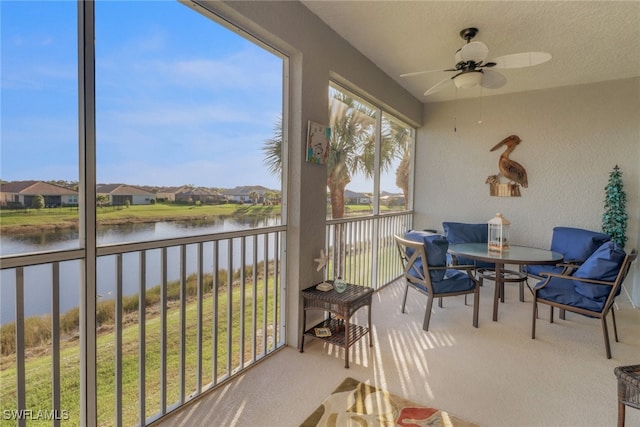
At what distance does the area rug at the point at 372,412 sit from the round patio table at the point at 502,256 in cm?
175

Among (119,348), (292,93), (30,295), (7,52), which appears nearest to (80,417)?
(119,348)

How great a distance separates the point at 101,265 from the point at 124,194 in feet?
1.19

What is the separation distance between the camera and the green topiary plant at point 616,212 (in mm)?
3787

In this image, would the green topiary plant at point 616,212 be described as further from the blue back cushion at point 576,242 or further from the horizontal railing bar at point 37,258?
the horizontal railing bar at point 37,258

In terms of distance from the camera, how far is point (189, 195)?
1.87 m

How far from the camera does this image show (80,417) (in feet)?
4.64

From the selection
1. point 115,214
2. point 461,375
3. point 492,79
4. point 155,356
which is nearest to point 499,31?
point 492,79

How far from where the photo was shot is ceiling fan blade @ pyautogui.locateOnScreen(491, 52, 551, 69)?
90.6 inches

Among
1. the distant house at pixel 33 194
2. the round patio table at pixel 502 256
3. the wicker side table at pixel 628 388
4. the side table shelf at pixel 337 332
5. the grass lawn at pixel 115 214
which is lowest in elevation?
the side table shelf at pixel 337 332

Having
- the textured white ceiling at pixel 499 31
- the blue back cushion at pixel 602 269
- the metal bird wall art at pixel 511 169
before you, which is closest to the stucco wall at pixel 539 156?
the metal bird wall art at pixel 511 169

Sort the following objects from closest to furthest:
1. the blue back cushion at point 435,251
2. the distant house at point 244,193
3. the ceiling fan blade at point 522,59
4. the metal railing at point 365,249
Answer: the distant house at point 244,193 < the ceiling fan blade at point 522,59 < the blue back cushion at point 435,251 < the metal railing at point 365,249

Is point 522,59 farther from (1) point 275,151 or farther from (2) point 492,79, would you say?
(1) point 275,151

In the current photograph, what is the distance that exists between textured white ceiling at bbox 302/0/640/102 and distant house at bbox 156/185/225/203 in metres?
1.72

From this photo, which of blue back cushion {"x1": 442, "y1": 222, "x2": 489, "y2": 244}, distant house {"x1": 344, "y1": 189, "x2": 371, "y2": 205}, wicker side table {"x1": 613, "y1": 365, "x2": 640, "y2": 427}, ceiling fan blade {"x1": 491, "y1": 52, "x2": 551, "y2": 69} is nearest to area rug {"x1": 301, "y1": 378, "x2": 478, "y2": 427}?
wicker side table {"x1": 613, "y1": 365, "x2": 640, "y2": 427}
